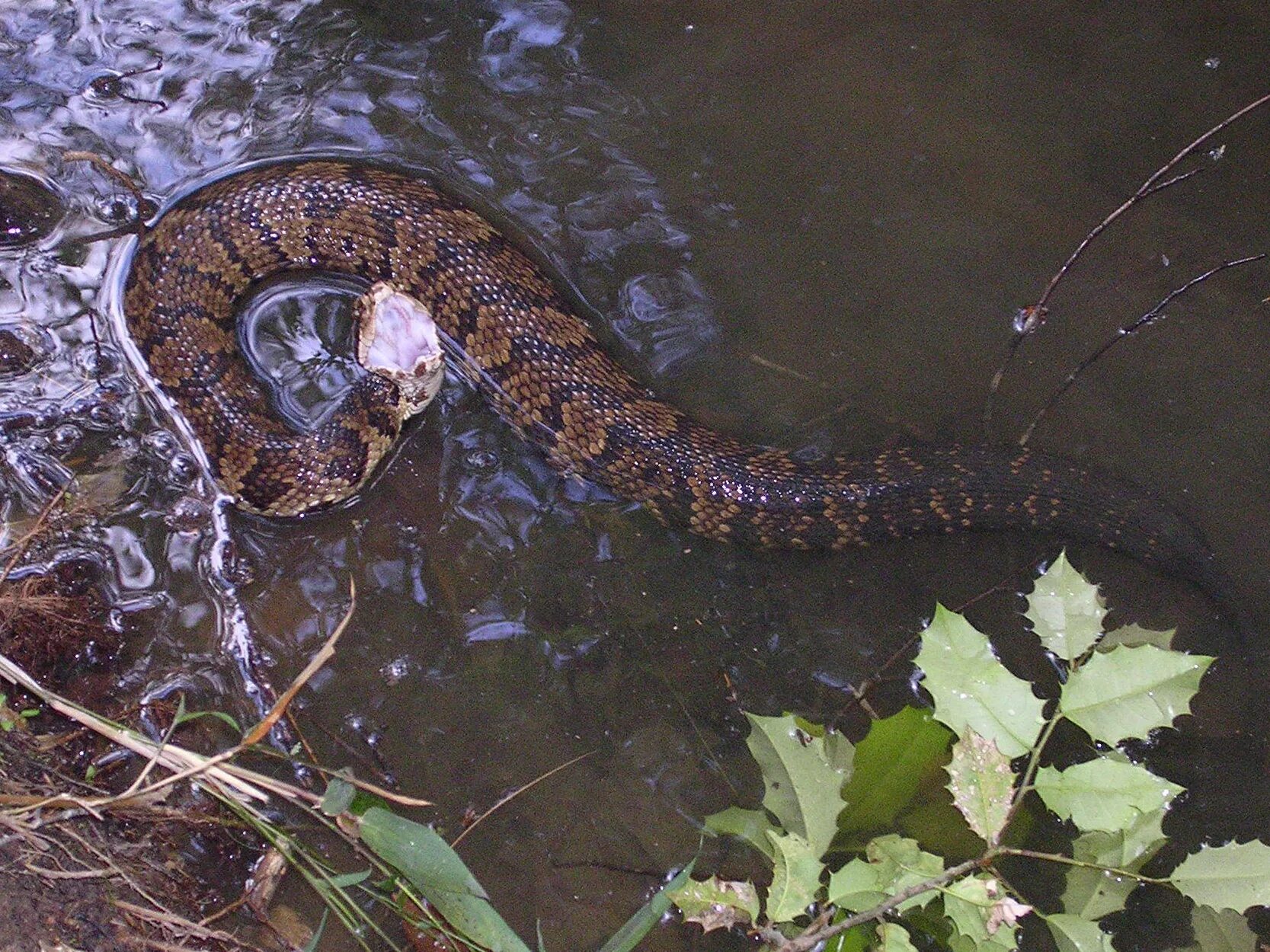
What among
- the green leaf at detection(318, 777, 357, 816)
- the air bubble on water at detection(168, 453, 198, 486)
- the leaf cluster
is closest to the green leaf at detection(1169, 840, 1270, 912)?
the leaf cluster

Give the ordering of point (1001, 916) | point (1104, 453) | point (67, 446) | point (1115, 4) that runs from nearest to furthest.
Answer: point (1001, 916) → point (67, 446) → point (1104, 453) → point (1115, 4)

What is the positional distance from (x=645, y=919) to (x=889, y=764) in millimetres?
893

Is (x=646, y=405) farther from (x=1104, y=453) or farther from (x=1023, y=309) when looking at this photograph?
(x=1104, y=453)

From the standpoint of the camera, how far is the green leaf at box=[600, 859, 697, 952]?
2.70 m

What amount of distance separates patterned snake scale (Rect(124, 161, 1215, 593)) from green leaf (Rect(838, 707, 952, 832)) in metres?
0.98

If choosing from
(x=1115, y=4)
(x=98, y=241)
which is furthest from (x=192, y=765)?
(x=1115, y=4)

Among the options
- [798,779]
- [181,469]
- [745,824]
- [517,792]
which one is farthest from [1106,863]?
[181,469]

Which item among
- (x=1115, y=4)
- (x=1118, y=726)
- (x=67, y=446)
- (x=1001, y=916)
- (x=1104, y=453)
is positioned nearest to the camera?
(x=1001, y=916)

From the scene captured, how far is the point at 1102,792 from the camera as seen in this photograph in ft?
8.63

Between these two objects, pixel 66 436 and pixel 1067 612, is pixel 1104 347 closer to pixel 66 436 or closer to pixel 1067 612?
pixel 1067 612

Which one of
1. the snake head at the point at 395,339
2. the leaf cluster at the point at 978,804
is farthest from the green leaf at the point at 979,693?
the snake head at the point at 395,339

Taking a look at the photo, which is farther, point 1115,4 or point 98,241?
point 1115,4

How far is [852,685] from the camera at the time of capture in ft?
12.4

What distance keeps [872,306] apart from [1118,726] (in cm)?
206
